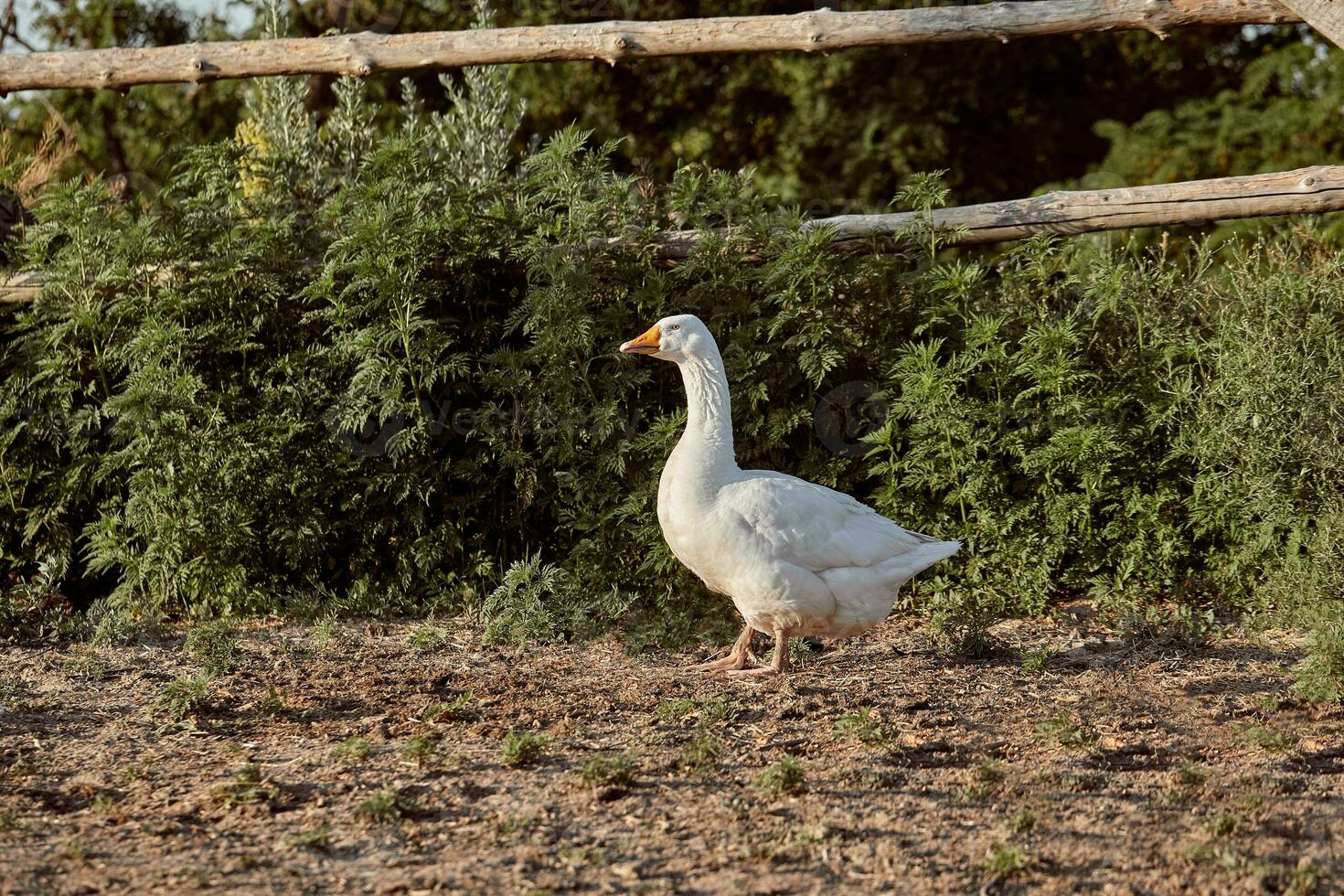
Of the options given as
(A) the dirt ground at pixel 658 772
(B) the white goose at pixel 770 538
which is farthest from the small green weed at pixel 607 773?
(B) the white goose at pixel 770 538

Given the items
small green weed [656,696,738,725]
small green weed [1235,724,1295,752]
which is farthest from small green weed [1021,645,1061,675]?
small green weed [656,696,738,725]

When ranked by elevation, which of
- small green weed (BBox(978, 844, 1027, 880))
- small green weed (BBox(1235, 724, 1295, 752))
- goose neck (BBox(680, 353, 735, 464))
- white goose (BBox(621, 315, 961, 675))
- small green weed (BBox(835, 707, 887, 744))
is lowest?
small green weed (BBox(1235, 724, 1295, 752))

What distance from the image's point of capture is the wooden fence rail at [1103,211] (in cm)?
721

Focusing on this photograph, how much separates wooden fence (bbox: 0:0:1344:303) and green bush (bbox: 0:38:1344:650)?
215 mm

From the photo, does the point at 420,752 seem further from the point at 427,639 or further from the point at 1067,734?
the point at 1067,734

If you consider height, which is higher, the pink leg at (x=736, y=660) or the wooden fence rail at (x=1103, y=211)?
the wooden fence rail at (x=1103, y=211)

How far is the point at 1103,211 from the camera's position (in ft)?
24.1

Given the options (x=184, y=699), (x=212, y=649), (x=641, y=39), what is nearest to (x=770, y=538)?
(x=184, y=699)

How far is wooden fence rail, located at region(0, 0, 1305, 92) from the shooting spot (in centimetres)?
721

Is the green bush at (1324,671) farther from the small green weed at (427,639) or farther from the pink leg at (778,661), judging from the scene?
the small green weed at (427,639)

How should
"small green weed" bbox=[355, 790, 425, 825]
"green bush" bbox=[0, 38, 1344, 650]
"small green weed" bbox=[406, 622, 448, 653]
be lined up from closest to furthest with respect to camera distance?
"small green weed" bbox=[355, 790, 425, 825] < "small green weed" bbox=[406, 622, 448, 653] < "green bush" bbox=[0, 38, 1344, 650]

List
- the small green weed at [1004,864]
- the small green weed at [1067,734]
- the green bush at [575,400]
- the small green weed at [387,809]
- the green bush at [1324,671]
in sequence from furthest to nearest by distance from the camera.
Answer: the green bush at [575,400] → the green bush at [1324,671] → the small green weed at [1067,734] → the small green weed at [387,809] → the small green weed at [1004,864]

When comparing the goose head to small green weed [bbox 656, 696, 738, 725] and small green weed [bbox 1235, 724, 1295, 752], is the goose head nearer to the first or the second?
small green weed [bbox 656, 696, 738, 725]

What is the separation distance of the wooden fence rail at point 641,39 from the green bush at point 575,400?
0.58 meters
